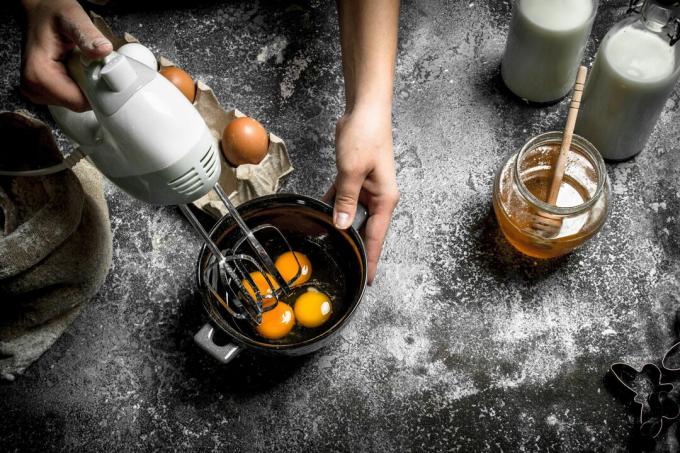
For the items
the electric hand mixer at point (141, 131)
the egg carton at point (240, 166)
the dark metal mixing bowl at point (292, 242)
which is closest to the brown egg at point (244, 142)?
the egg carton at point (240, 166)

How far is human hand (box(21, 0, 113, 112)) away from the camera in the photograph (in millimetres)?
644

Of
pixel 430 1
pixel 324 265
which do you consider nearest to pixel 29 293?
pixel 324 265

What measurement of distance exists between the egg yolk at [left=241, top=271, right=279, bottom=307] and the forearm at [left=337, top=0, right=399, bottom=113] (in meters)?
0.29

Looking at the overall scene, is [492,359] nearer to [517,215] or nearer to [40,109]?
[517,215]

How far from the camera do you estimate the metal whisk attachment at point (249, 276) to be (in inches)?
34.2

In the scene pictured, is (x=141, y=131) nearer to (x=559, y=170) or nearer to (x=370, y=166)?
(x=370, y=166)

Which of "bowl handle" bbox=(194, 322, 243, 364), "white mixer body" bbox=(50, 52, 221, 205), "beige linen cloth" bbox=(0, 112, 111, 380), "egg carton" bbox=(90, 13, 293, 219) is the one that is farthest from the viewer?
"egg carton" bbox=(90, 13, 293, 219)

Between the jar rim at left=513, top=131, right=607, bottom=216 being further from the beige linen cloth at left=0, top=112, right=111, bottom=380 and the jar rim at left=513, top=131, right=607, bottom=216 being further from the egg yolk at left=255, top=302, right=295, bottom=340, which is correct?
the beige linen cloth at left=0, top=112, right=111, bottom=380

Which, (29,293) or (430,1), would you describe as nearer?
(29,293)

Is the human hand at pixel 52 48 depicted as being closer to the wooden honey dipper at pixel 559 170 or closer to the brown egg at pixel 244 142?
the brown egg at pixel 244 142

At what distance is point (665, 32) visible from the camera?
843mm

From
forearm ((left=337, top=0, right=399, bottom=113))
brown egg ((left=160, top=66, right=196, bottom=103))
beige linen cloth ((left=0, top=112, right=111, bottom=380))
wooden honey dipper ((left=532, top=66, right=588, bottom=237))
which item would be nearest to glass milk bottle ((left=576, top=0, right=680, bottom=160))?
wooden honey dipper ((left=532, top=66, right=588, bottom=237))

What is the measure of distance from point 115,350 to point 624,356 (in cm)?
80

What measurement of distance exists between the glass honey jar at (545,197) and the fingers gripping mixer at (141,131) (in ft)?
1.56
